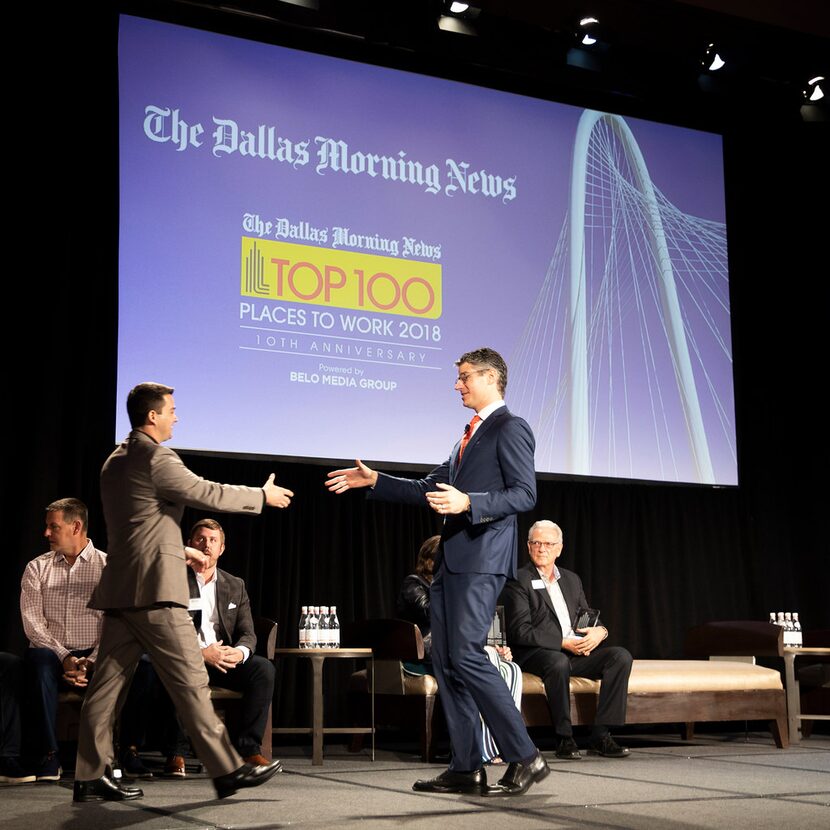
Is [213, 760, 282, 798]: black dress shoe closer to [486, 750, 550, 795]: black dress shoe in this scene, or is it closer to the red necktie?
[486, 750, 550, 795]: black dress shoe

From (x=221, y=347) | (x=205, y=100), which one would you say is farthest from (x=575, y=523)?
(x=205, y=100)

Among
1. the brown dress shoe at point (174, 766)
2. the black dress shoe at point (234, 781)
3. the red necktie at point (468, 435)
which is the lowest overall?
the brown dress shoe at point (174, 766)

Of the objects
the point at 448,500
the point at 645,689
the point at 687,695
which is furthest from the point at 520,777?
the point at 687,695

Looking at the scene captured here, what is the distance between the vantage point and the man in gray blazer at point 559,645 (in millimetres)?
5078

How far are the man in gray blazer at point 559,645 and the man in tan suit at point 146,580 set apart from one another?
2.07 metres

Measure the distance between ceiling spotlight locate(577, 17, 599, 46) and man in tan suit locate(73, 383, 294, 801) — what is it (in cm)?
427

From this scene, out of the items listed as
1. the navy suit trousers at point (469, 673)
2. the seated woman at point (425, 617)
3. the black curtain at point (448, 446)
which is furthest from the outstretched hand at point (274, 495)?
the black curtain at point (448, 446)

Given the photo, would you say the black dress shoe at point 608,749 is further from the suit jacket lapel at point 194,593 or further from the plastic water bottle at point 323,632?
the suit jacket lapel at point 194,593

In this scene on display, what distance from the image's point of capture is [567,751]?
4945 mm

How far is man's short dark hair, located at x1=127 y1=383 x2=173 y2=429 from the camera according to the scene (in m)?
3.44

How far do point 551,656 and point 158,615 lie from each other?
244 centimetres

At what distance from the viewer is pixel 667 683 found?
17.7ft

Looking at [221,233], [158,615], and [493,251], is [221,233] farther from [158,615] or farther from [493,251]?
[158,615]

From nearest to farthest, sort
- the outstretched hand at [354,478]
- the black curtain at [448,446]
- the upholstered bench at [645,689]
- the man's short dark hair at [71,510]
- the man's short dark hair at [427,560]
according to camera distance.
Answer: the outstretched hand at [354,478] → the man's short dark hair at [71,510] → the upholstered bench at [645,689] → the man's short dark hair at [427,560] → the black curtain at [448,446]
